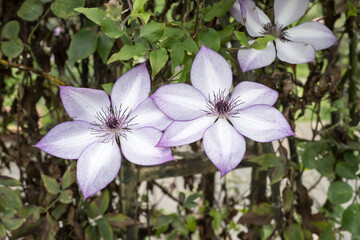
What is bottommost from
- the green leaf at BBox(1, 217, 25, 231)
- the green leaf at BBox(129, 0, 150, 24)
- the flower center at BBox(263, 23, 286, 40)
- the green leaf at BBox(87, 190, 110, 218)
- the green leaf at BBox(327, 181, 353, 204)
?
the green leaf at BBox(87, 190, 110, 218)

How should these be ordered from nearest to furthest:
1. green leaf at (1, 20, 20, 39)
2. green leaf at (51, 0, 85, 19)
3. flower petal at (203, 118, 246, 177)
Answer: flower petal at (203, 118, 246, 177), green leaf at (51, 0, 85, 19), green leaf at (1, 20, 20, 39)

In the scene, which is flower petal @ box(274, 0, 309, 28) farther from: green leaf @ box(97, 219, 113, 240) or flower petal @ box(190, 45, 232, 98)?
green leaf @ box(97, 219, 113, 240)

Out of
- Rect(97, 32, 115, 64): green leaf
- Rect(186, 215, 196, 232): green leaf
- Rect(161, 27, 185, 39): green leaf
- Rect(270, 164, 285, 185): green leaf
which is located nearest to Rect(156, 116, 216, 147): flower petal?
Rect(161, 27, 185, 39): green leaf

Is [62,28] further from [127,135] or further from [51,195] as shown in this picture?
[127,135]

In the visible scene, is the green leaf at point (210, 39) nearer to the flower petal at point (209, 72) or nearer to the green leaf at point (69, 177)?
the flower petal at point (209, 72)

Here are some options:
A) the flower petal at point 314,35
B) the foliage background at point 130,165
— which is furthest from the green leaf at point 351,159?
the flower petal at point 314,35

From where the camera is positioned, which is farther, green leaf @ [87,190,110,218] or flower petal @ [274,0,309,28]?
green leaf @ [87,190,110,218]

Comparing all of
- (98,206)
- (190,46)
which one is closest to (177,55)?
(190,46)
